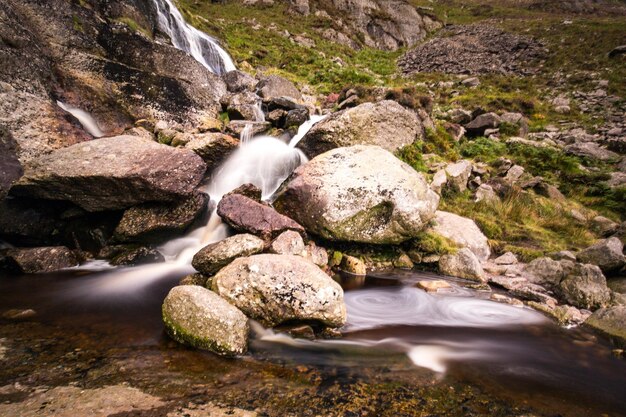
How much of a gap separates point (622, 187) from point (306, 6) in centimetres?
4035

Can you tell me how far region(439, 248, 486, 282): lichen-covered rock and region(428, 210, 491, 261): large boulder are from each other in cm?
74

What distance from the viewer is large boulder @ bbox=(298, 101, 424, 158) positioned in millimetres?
8992

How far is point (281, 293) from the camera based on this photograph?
4.07 meters

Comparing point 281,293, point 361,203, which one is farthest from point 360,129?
point 281,293

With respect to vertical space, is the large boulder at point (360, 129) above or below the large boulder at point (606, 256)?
above

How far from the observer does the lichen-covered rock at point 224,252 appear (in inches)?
203

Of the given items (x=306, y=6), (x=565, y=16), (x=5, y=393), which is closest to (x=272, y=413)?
(x=5, y=393)

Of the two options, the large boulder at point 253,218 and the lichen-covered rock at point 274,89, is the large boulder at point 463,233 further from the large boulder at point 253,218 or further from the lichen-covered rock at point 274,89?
the lichen-covered rock at point 274,89

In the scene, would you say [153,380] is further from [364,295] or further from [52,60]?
[52,60]

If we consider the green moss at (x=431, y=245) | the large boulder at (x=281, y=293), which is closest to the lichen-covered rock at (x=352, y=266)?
the green moss at (x=431, y=245)

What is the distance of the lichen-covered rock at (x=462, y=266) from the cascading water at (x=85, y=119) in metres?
8.86

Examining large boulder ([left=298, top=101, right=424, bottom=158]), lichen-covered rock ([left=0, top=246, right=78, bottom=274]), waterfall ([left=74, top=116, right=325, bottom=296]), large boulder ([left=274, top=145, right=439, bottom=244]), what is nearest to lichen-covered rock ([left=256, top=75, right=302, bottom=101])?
waterfall ([left=74, top=116, right=325, bottom=296])

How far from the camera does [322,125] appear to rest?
30.0 ft

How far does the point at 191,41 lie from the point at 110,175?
1198 centimetres
